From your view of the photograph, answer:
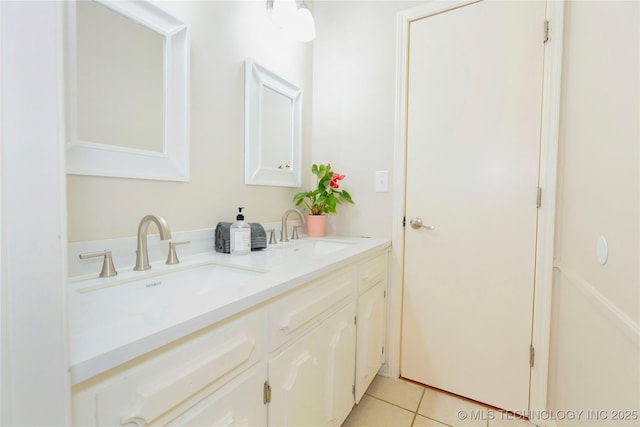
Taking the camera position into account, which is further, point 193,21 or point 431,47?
point 431,47

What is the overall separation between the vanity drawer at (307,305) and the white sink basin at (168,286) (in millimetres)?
150

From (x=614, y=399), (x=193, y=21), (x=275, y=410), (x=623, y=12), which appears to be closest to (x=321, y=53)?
(x=193, y=21)

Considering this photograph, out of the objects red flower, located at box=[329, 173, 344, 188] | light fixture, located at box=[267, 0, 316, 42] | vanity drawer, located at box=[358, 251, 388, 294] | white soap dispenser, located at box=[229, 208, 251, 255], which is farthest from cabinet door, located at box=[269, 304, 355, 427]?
light fixture, located at box=[267, 0, 316, 42]

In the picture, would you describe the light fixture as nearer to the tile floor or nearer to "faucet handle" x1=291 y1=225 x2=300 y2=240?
"faucet handle" x1=291 y1=225 x2=300 y2=240

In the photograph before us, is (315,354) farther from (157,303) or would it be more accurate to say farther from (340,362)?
(157,303)

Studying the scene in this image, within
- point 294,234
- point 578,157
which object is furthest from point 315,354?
point 578,157

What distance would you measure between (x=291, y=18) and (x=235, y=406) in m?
1.74

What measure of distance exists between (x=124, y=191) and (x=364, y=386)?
137cm

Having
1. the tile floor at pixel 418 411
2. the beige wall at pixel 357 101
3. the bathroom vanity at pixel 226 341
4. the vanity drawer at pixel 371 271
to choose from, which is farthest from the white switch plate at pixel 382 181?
the tile floor at pixel 418 411

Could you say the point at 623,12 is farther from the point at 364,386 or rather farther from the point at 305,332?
the point at 364,386

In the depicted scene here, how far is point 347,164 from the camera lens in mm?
1911

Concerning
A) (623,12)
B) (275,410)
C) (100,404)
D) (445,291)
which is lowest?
(275,410)

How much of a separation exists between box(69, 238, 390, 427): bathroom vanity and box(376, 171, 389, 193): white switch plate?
0.48m

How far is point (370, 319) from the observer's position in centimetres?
153
